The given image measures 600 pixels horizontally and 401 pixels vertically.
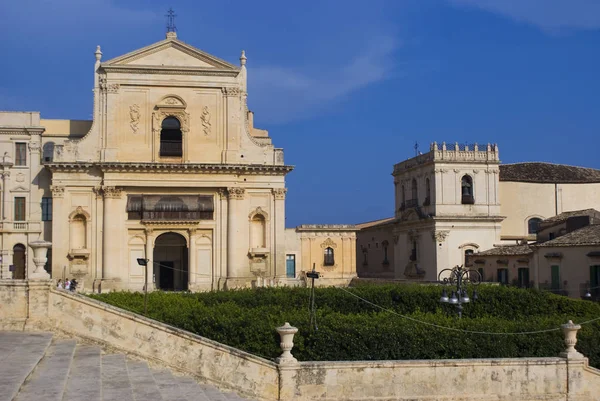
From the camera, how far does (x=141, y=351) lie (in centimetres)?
1831

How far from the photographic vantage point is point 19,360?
15.2 m

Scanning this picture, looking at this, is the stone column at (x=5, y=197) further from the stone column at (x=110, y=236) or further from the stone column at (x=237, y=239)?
the stone column at (x=237, y=239)

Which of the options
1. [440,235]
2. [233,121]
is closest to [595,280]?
[440,235]

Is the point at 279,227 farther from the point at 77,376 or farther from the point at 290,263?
the point at 77,376

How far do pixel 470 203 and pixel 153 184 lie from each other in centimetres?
2025

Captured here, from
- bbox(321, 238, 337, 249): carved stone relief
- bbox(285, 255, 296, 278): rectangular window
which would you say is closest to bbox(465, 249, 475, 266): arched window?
bbox(321, 238, 337, 249): carved stone relief

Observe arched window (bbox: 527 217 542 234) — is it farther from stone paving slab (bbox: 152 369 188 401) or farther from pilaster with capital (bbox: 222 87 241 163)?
stone paving slab (bbox: 152 369 188 401)

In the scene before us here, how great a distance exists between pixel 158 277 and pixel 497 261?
19.3m

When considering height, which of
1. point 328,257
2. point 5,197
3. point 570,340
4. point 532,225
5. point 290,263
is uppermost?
point 5,197

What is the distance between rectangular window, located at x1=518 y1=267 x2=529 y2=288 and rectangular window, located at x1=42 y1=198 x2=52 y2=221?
25684mm

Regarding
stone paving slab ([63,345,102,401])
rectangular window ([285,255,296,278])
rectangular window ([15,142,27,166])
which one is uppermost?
rectangular window ([15,142,27,166])

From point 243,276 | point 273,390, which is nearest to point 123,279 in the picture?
point 243,276

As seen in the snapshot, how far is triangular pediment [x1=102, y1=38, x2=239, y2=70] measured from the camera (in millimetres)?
43125

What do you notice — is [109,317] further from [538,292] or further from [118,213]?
[118,213]
